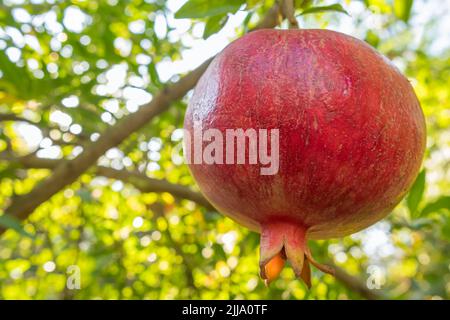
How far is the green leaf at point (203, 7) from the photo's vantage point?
100 cm

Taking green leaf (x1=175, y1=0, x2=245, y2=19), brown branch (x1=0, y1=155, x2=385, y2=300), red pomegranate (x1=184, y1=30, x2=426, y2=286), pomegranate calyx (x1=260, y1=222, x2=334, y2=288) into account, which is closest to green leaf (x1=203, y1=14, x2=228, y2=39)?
green leaf (x1=175, y1=0, x2=245, y2=19)

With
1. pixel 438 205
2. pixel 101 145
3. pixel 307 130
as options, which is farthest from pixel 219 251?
pixel 307 130

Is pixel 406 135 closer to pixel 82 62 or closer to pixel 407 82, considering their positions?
pixel 407 82

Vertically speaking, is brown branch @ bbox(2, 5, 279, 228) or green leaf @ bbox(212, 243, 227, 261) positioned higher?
brown branch @ bbox(2, 5, 279, 228)

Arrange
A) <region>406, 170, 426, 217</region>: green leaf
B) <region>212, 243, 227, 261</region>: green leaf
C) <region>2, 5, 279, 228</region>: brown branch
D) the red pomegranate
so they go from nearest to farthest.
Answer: the red pomegranate, <region>406, 170, 426, 217</region>: green leaf, <region>2, 5, 279, 228</region>: brown branch, <region>212, 243, 227, 261</region>: green leaf

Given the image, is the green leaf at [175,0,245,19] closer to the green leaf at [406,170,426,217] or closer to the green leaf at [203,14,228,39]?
the green leaf at [203,14,228,39]

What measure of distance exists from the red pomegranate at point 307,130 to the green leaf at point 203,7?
19 centimetres

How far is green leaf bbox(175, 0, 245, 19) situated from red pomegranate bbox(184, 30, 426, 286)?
0.61 ft

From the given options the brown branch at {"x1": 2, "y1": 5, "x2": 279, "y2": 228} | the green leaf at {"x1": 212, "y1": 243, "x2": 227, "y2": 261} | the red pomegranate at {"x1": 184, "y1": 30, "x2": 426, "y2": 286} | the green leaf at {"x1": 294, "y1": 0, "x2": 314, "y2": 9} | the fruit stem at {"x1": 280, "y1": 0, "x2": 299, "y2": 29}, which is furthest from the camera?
the green leaf at {"x1": 212, "y1": 243, "x2": 227, "y2": 261}

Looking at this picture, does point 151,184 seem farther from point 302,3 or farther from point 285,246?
point 285,246

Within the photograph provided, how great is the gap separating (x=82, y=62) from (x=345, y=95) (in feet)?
4.25

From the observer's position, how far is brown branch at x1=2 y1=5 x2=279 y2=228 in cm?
149

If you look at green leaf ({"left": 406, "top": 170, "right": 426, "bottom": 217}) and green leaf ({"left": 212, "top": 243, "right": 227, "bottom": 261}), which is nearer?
green leaf ({"left": 406, "top": 170, "right": 426, "bottom": 217})
